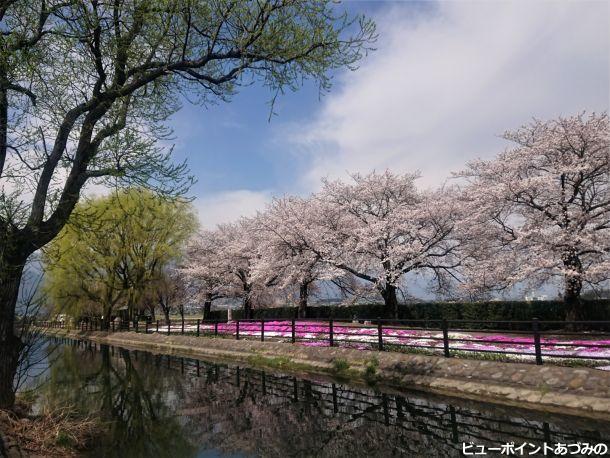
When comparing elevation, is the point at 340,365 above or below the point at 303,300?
below

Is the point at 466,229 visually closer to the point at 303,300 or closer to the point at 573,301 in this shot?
the point at 573,301

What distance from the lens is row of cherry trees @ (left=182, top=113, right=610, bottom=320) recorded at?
18.4 m

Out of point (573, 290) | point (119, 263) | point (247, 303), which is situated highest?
point (119, 263)

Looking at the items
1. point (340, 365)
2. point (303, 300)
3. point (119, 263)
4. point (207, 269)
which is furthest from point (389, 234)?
point (119, 263)

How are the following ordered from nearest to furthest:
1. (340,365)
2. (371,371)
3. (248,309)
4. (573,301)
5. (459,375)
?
1. (459,375)
2. (371,371)
3. (340,365)
4. (573,301)
5. (248,309)

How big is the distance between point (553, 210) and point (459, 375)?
1164cm

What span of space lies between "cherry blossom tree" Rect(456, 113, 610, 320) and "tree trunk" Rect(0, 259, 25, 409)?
1767cm

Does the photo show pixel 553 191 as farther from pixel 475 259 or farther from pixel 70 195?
pixel 70 195

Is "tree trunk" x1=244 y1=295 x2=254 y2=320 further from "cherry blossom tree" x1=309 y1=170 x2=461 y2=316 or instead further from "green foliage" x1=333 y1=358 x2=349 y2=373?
"green foliage" x1=333 y1=358 x2=349 y2=373

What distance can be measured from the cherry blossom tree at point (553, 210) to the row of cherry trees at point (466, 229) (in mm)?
48

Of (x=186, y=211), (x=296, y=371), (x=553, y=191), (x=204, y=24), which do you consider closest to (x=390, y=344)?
(x=296, y=371)

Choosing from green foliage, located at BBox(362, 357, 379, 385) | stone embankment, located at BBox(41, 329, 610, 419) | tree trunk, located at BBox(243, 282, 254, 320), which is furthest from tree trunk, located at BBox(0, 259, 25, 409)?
tree trunk, located at BBox(243, 282, 254, 320)

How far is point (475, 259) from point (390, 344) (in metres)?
11.3

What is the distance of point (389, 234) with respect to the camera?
2581 cm
